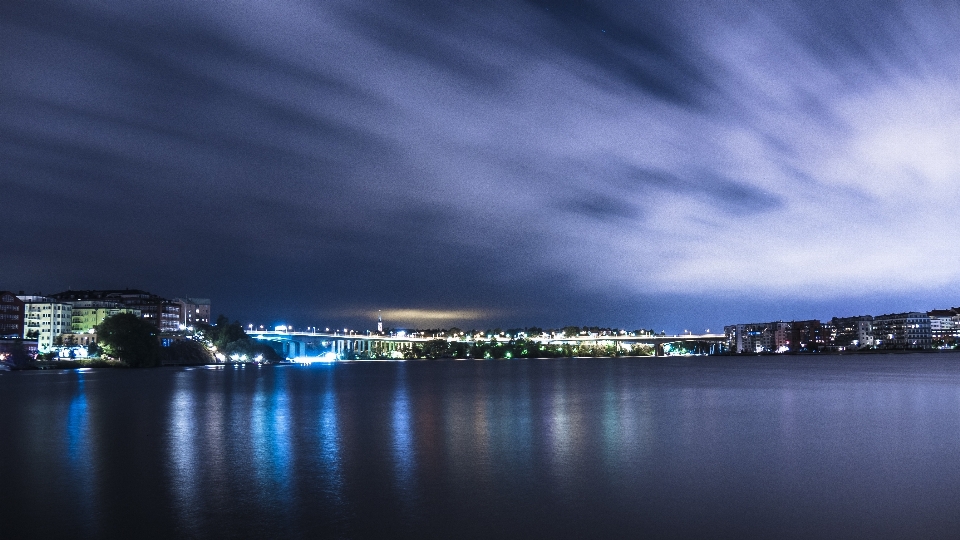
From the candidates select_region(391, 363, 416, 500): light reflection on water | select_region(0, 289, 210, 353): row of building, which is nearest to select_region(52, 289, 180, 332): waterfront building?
select_region(0, 289, 210, 353): row of building

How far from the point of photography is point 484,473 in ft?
58.4

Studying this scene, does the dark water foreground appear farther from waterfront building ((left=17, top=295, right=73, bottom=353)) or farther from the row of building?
waterfront building ((left=17, top=295, right=73, bottom=353))

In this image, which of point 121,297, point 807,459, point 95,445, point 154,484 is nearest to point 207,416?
point 95,445

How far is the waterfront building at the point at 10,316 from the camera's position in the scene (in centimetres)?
13112

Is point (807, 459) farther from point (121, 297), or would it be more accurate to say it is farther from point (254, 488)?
point (121, 297)

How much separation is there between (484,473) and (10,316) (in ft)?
476

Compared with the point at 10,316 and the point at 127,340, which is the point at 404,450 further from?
the point at 10,316

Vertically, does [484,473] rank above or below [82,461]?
below

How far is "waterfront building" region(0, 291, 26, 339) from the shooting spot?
430 feet

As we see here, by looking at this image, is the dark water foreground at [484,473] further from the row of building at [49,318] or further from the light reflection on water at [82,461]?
the row of building at [49,318]

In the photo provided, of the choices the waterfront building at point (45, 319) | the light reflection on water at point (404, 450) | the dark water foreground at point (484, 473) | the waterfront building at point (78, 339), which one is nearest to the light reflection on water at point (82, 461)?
the dark water foreground at point (484, 473)

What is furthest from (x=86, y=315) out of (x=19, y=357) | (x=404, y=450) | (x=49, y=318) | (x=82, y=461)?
(x=404, y=450)

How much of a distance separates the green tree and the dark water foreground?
8609cm

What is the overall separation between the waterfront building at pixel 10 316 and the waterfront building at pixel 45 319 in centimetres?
1069
